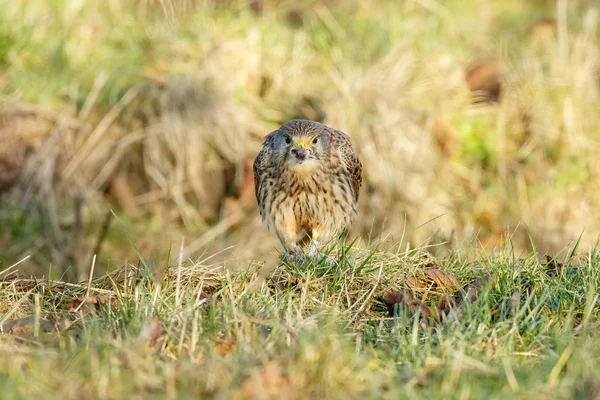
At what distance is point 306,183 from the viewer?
5289 millimetres

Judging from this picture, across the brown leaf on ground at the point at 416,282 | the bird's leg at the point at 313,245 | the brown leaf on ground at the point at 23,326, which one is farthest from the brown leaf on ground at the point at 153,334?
the brown leaf on ground at the point at 416,282

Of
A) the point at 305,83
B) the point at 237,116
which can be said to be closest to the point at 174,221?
the point at 237,116

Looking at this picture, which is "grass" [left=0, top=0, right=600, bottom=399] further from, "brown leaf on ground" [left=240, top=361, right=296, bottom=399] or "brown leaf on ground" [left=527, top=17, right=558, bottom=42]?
"brown leaf on ground" [left=240, top=361, right=296, bottom=399]

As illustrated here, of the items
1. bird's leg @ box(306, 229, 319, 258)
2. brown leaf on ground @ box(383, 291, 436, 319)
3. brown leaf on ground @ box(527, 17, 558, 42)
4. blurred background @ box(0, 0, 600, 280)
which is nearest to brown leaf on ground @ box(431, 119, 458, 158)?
blurred background @ box(0, 0, 600, 280)

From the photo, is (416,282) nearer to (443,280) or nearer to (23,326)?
(443,280)

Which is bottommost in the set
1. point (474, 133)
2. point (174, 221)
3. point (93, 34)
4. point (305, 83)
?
point (174, 221)

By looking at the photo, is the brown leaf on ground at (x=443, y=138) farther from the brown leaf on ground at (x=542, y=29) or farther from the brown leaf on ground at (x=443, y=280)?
the brown leaf on ground at (x=443, y=280)

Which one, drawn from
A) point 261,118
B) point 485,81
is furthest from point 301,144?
point 485,81

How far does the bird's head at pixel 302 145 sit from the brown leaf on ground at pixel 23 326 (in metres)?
1.84

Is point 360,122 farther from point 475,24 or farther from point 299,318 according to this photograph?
point 299,318

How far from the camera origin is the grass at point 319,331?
294 centimetres

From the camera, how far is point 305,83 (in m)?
8.60

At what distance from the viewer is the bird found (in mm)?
5180

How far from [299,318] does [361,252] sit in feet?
3.03
